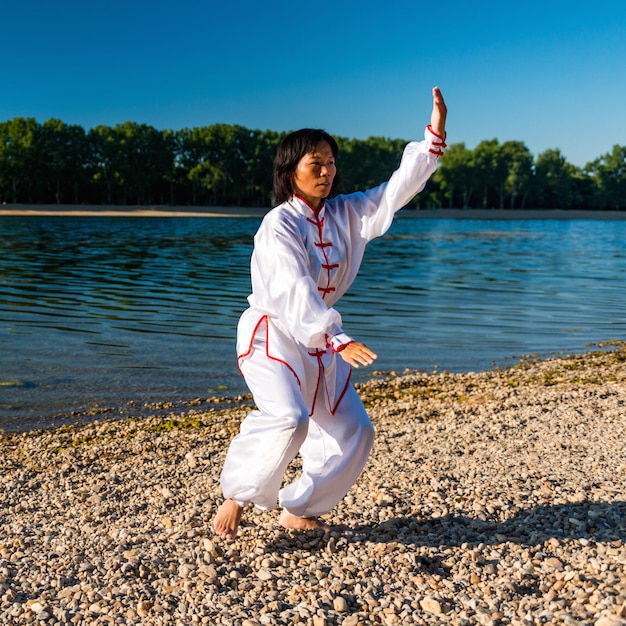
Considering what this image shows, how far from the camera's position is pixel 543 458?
20.2 feet

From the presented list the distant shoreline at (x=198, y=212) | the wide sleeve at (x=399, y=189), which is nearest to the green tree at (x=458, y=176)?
the distant shoreline at (x=198, y=212)

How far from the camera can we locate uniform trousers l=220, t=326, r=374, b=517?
411cm

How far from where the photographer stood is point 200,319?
15.7 metres

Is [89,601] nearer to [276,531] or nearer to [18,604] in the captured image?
[18,604]

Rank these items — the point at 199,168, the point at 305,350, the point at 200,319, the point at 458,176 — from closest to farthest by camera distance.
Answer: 1. the point at 305,350
2. the point at 200,319
3. the point at 199,168
4. the point at 458,176

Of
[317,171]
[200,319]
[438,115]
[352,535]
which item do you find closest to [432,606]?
[352,535]

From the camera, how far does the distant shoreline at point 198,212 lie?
3634 inches

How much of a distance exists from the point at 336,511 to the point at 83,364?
7.03 m

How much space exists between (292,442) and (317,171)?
58.7 inches

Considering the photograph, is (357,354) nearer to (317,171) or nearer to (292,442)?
(292,442)

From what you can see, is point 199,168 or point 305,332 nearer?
point 305,332

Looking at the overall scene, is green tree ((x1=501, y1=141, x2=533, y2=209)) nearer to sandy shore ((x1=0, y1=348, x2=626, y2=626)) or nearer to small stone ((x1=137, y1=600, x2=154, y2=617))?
sandy shore ((x1=0, y1=348, x2=626, y2=626))

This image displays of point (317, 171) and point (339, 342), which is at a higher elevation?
point (317, 171)

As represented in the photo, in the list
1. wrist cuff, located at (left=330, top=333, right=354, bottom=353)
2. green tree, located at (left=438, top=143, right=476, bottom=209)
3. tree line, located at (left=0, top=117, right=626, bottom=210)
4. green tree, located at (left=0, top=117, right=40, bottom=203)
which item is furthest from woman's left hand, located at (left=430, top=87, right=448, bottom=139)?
green tree, located at (left=438, top=143, right=476, bottom=209)
